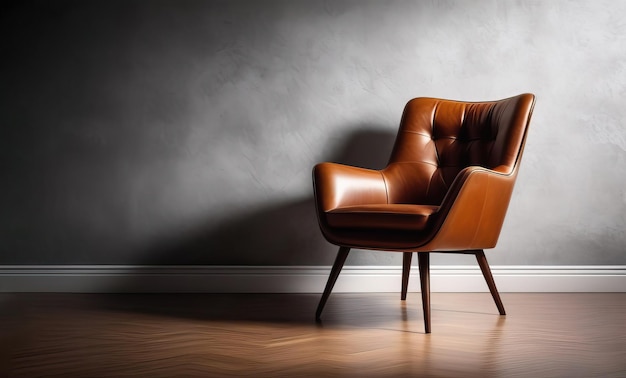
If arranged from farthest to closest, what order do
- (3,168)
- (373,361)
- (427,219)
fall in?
(3,168)
(427,219)
(373,361)

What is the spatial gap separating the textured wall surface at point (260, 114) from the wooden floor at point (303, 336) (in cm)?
33

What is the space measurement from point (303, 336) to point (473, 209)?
77 cm

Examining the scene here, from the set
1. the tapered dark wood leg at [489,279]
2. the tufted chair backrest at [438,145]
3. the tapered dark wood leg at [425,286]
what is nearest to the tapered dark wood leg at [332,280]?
the tapered dark wood leg at [425,286]

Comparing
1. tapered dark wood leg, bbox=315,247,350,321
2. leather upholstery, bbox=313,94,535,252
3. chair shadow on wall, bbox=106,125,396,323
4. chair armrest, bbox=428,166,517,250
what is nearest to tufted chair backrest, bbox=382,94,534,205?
leather upholstery, bbox=313,94,535,252

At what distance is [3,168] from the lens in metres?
2.89

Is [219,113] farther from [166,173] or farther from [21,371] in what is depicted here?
[21,371]

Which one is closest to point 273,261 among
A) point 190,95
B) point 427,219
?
point 190,95

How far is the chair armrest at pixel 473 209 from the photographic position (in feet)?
6.71

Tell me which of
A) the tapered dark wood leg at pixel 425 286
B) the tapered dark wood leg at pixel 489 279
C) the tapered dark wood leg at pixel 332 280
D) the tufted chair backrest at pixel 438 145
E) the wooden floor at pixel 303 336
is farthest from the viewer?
the tufted chair backrest at pixel 438 145

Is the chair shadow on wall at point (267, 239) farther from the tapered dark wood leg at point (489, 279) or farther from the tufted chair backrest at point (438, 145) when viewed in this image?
the tapered dark wood leg at point (489, 279)

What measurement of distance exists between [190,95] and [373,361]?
1816 mm

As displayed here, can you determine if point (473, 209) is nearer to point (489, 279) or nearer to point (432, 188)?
point (489, 279)

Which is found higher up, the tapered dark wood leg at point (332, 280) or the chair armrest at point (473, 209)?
the chair armrest at point (473, 209)

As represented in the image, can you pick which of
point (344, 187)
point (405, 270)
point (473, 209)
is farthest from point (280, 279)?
point (473, 209)
